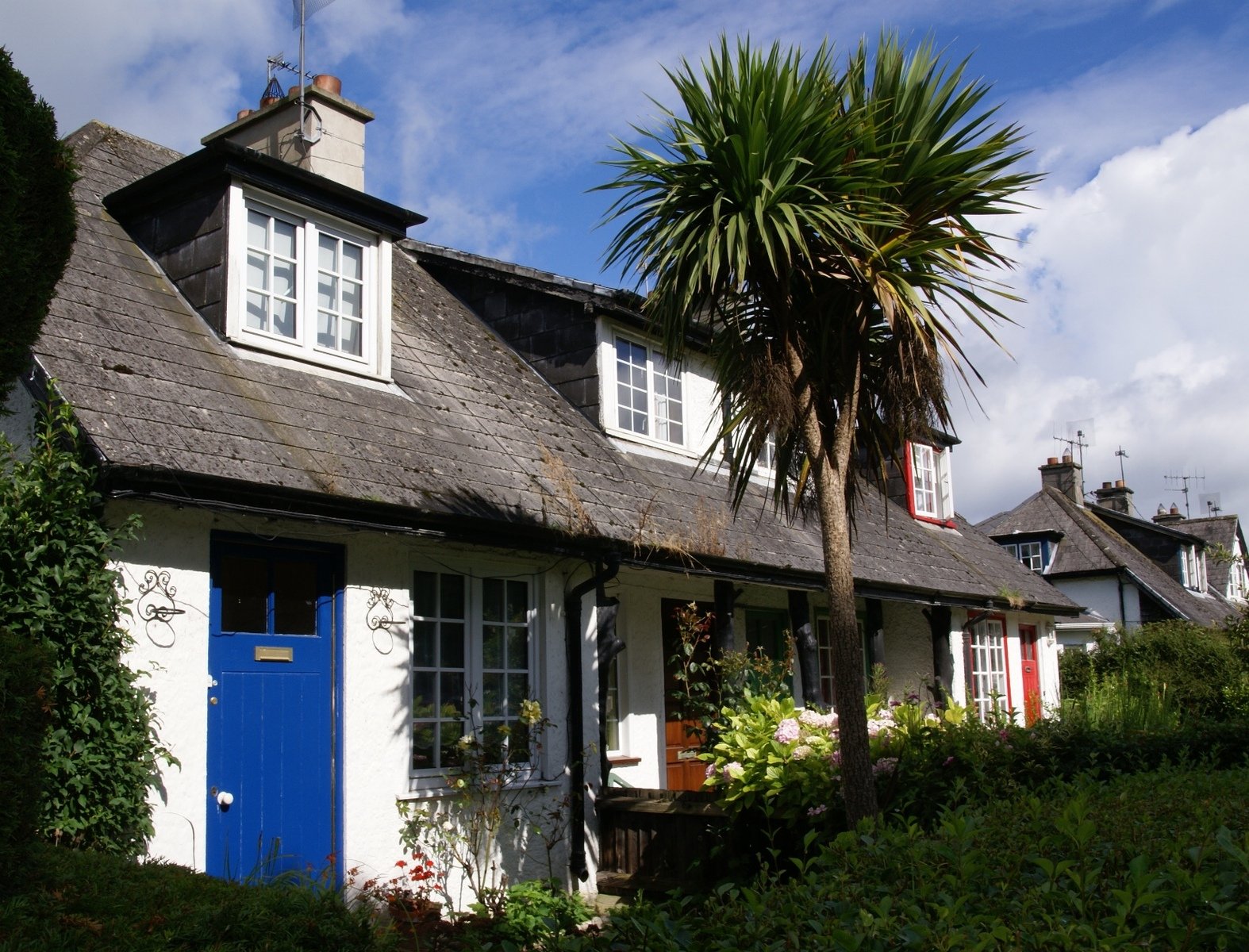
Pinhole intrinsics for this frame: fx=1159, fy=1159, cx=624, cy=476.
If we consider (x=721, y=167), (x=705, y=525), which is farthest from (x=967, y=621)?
(x=721, y=167)

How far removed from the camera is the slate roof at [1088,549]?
104ft

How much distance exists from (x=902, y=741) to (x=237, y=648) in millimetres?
4663

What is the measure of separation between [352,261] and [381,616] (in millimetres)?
3295

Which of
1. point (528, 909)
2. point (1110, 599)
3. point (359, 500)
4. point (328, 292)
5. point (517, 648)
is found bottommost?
point (528, 909)

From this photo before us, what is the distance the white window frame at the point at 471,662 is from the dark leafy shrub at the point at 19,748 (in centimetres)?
387

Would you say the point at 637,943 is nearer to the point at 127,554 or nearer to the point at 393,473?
the point at 127,554

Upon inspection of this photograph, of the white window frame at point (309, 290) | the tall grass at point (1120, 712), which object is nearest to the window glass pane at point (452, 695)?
the white window frame at point (309, 290)

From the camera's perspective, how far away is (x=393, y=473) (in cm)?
828

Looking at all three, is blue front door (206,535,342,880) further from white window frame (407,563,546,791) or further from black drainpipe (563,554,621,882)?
black drainpipe (563,554,621,882)

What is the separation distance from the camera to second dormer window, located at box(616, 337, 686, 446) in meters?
12.7

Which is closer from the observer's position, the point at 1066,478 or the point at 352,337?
the point at 352,337

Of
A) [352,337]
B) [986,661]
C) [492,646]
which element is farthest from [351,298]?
[986,661]

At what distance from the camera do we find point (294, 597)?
25.3ft

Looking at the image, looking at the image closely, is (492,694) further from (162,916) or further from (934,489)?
(934,489)
